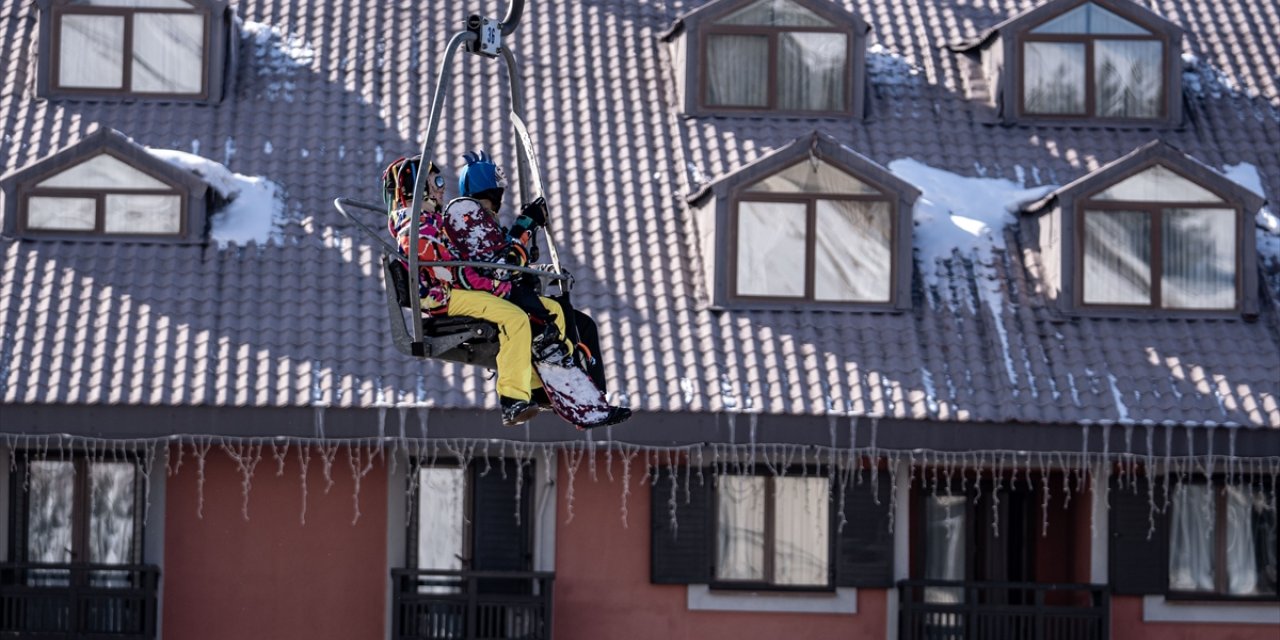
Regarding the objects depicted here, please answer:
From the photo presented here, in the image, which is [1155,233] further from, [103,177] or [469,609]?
[103,177]

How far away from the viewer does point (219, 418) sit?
17.7 meters

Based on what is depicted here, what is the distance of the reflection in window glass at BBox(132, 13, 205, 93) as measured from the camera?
2075 cm

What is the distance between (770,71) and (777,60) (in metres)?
0.12

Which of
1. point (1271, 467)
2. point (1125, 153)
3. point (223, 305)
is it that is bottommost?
point (1271, 467)

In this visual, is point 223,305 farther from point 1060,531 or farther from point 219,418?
point 1060,531

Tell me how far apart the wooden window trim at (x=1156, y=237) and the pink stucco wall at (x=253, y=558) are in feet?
21.2

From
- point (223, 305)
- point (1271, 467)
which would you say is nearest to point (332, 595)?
point (223, 305)

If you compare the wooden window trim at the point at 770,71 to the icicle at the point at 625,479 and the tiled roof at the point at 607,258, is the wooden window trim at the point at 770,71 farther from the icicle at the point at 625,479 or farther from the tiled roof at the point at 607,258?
the icicle at the point at 625,479

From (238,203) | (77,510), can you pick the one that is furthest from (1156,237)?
(77,510)

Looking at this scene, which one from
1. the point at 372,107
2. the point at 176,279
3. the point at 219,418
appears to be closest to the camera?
the point at 219,418

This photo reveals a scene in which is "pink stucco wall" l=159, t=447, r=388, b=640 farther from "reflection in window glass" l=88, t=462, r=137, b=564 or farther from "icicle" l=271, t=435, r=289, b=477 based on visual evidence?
"reflection in window glass" l=88, t=462, r=137, b=564

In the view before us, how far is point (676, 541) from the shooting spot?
61.9ft

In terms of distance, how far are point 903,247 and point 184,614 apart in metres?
6.69

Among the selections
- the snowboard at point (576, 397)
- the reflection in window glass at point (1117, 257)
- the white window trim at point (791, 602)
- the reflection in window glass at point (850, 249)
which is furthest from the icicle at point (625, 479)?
the snowboard at point (576, 397)
